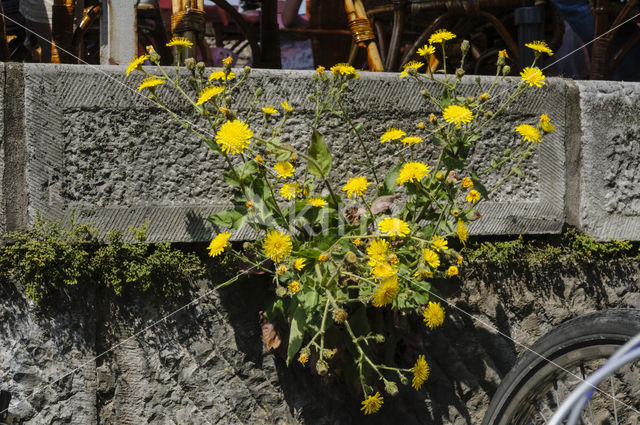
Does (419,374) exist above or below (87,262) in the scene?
below

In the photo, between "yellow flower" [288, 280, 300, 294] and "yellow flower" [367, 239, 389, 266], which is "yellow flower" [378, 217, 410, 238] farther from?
"yellow flower" [288, 280, 300, 294]

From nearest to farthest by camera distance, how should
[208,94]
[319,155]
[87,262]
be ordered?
[208,94]
[319,155]
[87,262]

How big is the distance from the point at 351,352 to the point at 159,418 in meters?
0.61

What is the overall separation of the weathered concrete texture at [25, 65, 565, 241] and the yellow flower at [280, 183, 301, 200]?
0.85 ft

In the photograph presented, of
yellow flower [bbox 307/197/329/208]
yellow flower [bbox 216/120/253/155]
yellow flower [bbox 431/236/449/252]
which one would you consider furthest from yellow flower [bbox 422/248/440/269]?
yellow flower [bbox 216/120/253/155]

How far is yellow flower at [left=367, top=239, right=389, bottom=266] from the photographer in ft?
5.52

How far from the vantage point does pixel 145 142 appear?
6.66 ft

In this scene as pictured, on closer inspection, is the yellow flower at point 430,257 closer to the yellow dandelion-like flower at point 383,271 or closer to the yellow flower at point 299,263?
the yellow dandelion-like flower at point 383,271

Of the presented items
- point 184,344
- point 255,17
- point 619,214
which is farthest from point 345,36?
point 184,344

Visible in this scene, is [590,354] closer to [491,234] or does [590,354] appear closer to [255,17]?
[491,234]

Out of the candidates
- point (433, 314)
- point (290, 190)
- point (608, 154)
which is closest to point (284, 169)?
point (290, 190)

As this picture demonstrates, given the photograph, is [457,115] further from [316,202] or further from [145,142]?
[145,142]

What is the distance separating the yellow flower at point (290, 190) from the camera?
6.10 ft

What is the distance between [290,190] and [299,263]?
0.22 m
